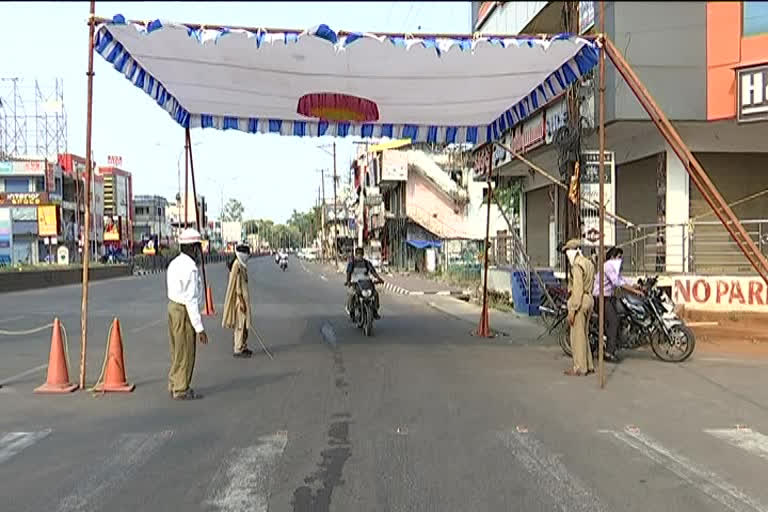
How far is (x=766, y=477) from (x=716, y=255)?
13492 millimetres

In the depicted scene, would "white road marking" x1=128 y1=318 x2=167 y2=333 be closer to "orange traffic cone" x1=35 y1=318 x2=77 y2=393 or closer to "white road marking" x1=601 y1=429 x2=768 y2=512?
"orange traffic cone" x1=35 y1=318 x2=77 y2=393

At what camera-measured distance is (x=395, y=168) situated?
182 ft

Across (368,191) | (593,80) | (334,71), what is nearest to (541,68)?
(334,71)

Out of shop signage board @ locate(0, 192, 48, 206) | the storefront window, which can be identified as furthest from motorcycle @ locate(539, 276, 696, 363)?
shop signage board @ locate(0, 192, 48, 206)

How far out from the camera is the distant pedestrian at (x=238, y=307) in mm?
12172

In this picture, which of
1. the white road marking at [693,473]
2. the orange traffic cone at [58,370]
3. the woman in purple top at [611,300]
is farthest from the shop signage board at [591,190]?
the orange traffic cone at [58,370]

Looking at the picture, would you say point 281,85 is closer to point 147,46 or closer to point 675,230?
point 147,46

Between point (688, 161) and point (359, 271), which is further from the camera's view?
point (359, 271)

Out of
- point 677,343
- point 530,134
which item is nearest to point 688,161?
point 677,343

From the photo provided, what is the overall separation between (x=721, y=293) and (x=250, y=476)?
Answer: 13034mm

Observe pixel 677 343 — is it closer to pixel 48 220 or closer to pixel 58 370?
pixel 58 370

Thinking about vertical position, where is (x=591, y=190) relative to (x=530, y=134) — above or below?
below

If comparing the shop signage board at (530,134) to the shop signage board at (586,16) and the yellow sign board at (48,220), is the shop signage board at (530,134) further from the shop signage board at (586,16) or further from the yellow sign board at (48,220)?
the yellow sign board at (48,220)

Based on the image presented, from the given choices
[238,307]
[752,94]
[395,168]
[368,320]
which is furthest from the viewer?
[395,168]
